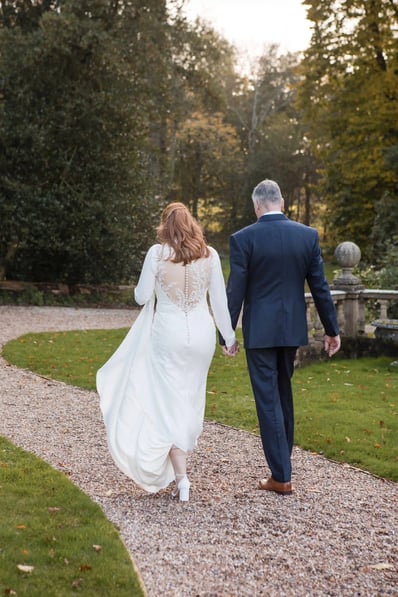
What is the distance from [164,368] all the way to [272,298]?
33.1 inches

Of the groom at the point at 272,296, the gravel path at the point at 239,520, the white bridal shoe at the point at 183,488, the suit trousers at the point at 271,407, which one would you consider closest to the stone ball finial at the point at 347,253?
the gravel path at the point at 239,520

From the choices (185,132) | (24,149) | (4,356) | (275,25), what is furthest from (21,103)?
(275,25)

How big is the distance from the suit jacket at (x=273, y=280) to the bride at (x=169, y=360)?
147 millimetres

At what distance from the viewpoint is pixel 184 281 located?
4.93 metres

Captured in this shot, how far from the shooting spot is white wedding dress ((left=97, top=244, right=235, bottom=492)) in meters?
4.81

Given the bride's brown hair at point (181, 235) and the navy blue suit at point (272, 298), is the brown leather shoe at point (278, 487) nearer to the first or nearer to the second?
the navy blue suit at point (272, 298)

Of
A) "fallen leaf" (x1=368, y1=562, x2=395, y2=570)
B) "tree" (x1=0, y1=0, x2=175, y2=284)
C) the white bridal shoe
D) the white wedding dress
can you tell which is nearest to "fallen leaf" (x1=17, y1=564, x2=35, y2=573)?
the white wedding dress

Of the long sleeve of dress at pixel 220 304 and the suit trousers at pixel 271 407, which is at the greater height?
the long sleeve of dress at pixel 220 304

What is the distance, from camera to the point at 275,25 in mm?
43125

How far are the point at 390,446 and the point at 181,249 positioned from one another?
2.73 meters

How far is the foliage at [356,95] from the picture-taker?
22.5m

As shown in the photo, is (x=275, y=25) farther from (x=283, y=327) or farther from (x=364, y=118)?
(x=283, y=327)

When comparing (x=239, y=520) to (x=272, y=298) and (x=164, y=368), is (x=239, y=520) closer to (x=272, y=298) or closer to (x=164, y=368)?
(x=164, y=368)

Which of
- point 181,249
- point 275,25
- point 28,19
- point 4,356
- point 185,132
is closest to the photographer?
point 181,249
